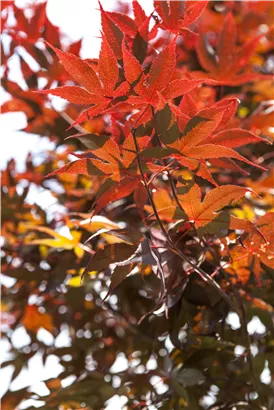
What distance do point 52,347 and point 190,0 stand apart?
1.77 feet

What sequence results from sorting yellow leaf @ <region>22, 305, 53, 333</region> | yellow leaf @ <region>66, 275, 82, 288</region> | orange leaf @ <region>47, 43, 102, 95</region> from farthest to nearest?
yellow leaf @ <region>22, 305, 53, 333</region>, yellow leaf @ <region>66, 275, 82, 288</region>, orange leaf @ <region>47, 43, 102, 95</region>

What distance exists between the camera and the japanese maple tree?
48cm

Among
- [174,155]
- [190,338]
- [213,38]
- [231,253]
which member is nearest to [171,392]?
[190,338]

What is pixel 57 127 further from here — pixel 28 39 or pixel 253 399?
pixel 253 399

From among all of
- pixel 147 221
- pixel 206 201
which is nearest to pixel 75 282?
pixel 147 221

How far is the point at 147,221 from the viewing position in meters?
0.77

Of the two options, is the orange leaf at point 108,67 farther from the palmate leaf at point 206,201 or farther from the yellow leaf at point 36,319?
the yellow leaf at point 36,319

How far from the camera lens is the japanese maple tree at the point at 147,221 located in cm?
48

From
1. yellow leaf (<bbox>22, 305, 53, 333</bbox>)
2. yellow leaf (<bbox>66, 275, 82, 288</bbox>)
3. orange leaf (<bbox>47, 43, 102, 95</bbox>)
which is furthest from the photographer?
yellow leaf (<bbox>22, 305, 53, 333</bbox>)

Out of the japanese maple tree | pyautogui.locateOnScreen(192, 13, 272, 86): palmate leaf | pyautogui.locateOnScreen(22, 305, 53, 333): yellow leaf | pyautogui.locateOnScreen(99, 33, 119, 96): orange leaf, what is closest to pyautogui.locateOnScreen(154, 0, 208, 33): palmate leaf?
the japanese maple tree

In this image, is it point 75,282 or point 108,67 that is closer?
point 108,67

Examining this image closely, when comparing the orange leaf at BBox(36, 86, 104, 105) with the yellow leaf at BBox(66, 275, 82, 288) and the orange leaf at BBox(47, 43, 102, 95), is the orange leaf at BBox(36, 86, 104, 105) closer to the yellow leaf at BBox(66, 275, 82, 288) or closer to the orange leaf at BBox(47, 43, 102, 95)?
the orange leaf at BBox(47, 43, 102, 95)

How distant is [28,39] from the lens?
891mm

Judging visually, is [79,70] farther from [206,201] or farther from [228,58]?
[228,58]
